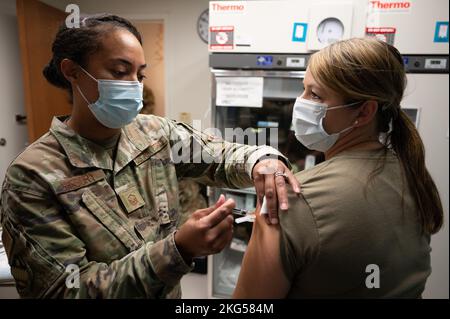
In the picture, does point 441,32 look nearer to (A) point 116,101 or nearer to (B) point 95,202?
(A) point 116,101

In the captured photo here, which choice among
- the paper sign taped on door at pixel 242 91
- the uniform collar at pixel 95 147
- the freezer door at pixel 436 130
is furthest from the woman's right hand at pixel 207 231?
the freezer door at pixel 436 130

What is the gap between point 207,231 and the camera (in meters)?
0.55

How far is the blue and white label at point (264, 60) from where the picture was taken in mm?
1495

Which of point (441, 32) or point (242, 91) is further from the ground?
point (441, 32)

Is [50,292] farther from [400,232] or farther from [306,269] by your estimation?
[400,232]

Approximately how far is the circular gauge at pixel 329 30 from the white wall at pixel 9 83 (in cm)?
124

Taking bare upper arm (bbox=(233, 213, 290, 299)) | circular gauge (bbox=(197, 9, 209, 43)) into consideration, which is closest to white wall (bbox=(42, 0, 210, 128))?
circular gauge (bbox=(197, 9, 209, 43))

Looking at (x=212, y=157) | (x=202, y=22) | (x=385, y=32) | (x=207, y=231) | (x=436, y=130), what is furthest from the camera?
(x=436, y=130)

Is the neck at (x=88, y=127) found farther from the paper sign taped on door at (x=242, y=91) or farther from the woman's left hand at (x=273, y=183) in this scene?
the paper sign taped on door at (x=242, y=91)

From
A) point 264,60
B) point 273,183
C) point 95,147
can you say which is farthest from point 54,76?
point 264,60

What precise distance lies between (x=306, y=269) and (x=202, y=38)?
680 millimetres

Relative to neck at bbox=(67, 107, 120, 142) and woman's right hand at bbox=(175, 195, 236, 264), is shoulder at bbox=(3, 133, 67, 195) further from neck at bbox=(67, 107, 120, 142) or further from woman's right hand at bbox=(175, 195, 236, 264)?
woman's right hand at bbox=(175, 195, 236, 264)

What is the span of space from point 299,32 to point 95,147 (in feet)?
3.73

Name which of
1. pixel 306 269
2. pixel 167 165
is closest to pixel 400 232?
pixel 306 269
